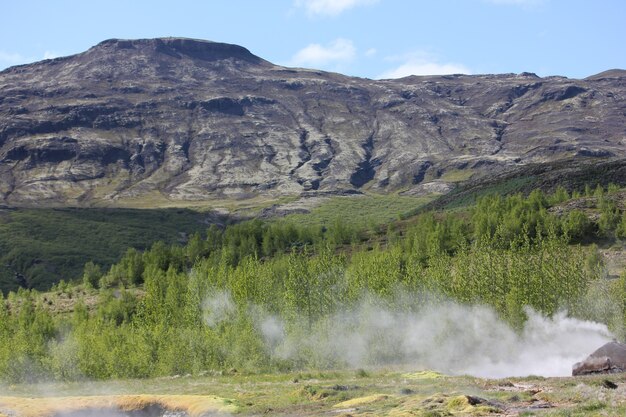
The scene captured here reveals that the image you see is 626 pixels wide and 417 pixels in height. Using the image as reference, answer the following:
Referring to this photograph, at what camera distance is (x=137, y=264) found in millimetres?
175625

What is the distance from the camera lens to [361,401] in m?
40.0

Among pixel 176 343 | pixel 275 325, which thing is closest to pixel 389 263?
pixel 275 325

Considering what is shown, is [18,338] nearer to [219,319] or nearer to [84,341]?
[84,341]

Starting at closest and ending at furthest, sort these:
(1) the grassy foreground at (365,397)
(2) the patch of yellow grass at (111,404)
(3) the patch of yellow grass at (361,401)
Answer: (1) the grassy foreground at (365,397) → (3) the patch of yellow grass at (361,401) → (2) the patch of yellow grass at (111,404)

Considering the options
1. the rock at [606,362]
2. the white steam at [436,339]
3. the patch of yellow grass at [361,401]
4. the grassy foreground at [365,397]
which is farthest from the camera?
the white steam at [436,339]

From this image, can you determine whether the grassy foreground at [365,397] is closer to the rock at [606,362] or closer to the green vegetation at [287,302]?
the rock at [606,362]

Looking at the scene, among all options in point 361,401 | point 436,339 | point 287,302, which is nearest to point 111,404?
point 361,401

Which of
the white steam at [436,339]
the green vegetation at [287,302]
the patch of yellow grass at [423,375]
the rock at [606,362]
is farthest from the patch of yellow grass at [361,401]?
the green vegetation at [287,302]

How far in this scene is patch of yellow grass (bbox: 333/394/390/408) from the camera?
3956cm

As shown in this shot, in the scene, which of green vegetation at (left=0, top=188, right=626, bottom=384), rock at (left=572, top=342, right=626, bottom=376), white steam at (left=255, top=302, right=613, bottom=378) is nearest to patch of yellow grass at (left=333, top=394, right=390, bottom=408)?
rock at (left=572, top=342, right=626, bottom=376)

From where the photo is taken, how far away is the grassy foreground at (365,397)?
32.8 metres

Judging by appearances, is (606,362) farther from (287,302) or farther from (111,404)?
(287,302)

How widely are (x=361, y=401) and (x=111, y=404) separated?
19834 millimetres

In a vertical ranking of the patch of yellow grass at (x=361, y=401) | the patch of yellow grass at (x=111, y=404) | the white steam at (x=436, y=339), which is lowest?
the white steam at (x=436, y=339)
